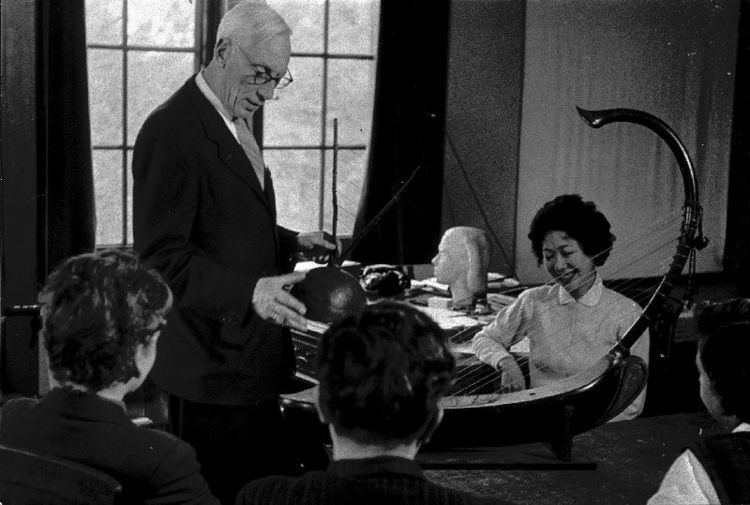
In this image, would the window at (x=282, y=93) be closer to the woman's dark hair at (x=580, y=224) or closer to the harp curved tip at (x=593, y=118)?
the woman's dark hair at (x=580, y=224)

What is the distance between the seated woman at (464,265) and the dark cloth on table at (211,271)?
5.36 feet

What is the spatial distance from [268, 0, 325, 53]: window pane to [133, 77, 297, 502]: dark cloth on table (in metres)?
2.94

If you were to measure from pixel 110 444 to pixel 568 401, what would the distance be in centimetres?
96

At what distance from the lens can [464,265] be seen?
12.6ft

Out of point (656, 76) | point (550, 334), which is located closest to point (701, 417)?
point (550, 334)

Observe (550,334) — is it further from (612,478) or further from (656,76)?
(656,76)

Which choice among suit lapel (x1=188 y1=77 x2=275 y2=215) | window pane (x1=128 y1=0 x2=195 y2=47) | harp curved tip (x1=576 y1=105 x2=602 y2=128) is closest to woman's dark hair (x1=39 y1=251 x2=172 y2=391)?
suit lapel (x1=188 y1=77 x2=275 y2=215)

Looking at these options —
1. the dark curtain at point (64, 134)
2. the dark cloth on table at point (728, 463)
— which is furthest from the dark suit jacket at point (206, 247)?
the dark curtain at point (64, 134)

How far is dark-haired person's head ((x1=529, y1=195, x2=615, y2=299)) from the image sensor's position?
10.2 ft

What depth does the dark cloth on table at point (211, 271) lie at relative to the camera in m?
2.04

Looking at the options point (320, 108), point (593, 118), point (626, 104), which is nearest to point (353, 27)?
point (320, 108)

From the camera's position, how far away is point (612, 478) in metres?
1.91

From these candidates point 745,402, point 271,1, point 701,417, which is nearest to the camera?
point 745,402

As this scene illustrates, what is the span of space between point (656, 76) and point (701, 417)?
426cm
